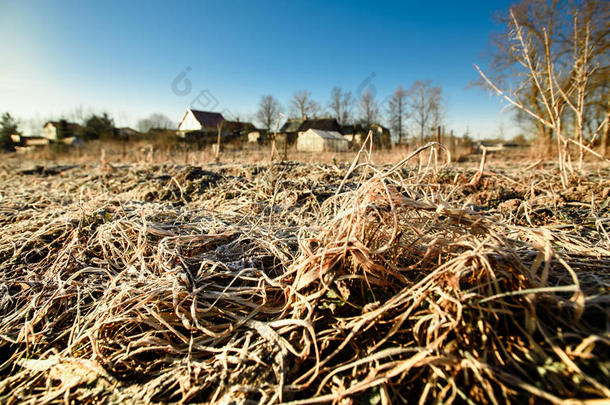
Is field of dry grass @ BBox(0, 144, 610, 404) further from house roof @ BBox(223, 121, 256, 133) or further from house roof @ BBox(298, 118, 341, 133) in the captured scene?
house roof @ BBox(298, 118, 341, 133)

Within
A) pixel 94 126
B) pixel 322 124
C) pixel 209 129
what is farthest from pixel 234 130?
pixel 322 124

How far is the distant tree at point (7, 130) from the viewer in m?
21.7

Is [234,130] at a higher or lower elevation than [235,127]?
lower

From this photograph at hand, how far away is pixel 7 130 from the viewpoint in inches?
935

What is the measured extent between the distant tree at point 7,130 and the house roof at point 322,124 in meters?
Result: 28.3

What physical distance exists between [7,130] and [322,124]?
32.1 m

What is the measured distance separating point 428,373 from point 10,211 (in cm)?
386

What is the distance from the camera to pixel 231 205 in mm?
2770

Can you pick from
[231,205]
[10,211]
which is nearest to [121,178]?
[10,211]

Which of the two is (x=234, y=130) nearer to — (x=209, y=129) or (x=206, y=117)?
(x=209, y=129)

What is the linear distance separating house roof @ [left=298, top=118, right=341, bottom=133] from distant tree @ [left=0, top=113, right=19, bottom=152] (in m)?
28.3

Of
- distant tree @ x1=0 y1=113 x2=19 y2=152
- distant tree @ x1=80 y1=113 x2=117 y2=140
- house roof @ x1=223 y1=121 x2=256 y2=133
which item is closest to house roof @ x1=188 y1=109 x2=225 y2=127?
house roof @ x1=223 y1=121 x2=256 y2=133

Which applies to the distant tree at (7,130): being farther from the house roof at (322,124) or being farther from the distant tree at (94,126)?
the house roof at (322,124)

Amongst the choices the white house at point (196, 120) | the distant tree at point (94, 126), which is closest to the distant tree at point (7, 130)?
the distant tree at point (94, 126)
